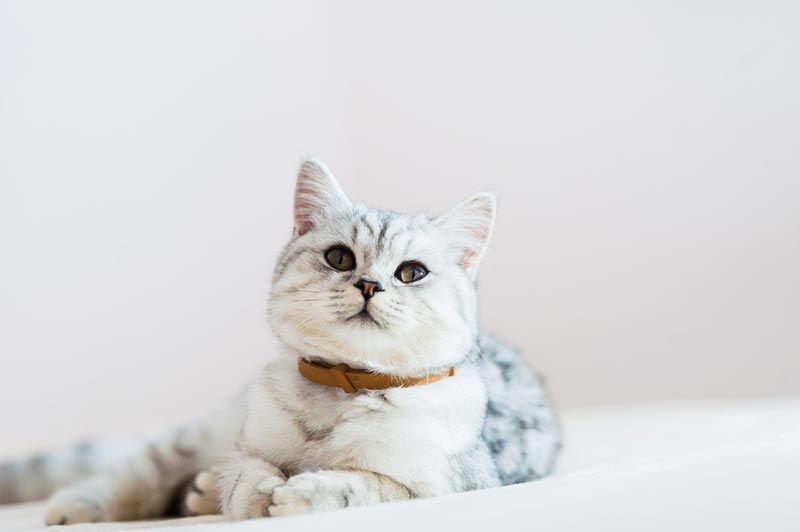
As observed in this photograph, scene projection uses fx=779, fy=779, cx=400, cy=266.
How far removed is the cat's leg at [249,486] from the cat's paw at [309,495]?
0.11 feet

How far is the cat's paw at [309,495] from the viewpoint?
1.15 m

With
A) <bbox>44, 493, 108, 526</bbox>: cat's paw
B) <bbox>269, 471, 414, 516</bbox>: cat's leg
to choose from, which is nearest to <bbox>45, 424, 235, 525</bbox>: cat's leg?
<bbox>44, 493, 108, 526</bbox>: cat's paw

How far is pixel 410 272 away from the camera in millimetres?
1454

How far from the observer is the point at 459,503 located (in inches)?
41.3

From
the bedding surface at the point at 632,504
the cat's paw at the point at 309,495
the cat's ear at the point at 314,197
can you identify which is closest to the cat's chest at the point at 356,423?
the cat's paw at the point at 309,495

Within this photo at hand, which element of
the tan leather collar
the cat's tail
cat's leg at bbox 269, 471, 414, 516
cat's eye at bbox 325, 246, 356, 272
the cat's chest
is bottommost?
the cat's tail

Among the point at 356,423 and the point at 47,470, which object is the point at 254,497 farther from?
the point at 47,470

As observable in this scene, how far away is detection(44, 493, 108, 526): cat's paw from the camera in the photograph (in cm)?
159

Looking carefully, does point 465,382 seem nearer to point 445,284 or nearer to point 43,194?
point 445,284

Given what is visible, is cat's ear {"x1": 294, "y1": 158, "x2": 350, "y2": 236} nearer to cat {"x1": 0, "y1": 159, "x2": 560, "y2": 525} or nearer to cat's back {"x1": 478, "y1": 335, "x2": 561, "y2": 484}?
cat {"x1": 0, "y1": 159, "x2": 560, "y2": 525}

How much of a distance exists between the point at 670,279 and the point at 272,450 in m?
2.46

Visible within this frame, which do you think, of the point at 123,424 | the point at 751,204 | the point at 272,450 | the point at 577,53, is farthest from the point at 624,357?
the point at 272,450

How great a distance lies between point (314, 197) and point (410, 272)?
0.94 feet

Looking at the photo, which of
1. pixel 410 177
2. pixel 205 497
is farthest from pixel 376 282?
pixel 410 177
